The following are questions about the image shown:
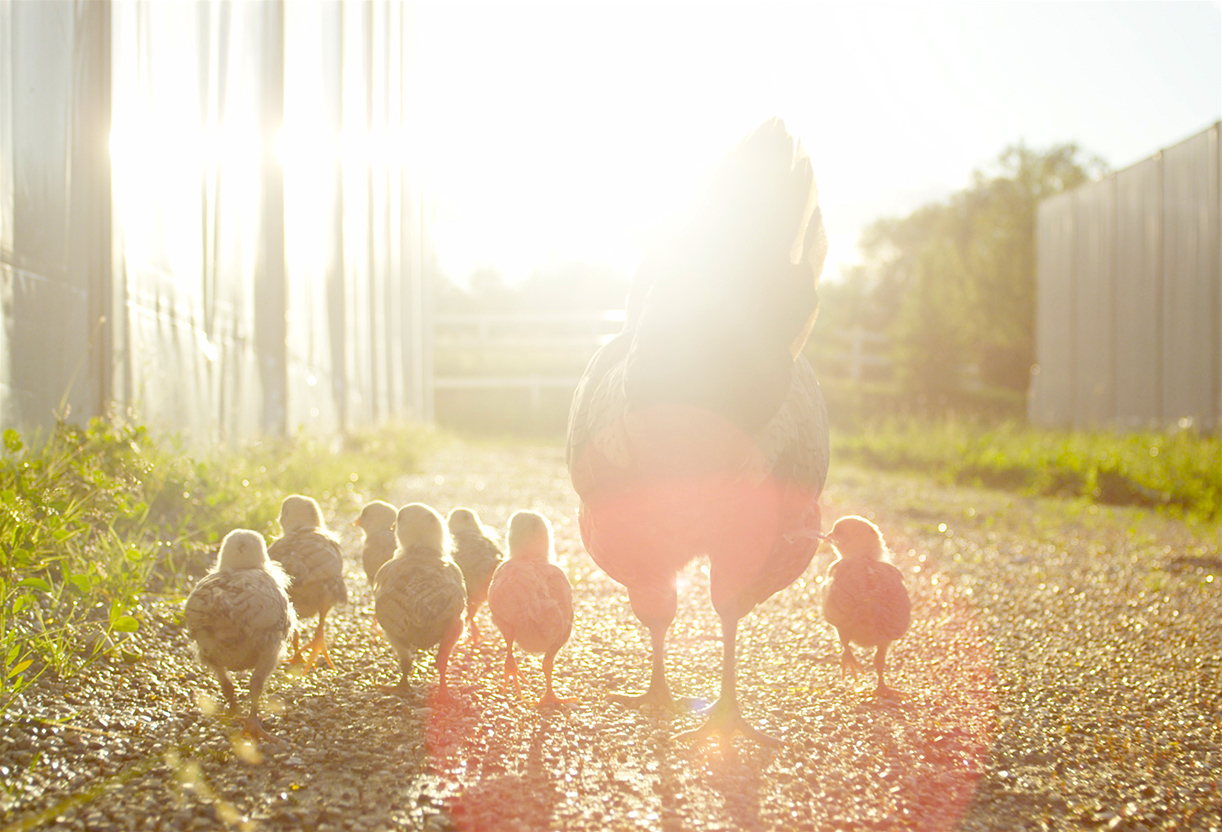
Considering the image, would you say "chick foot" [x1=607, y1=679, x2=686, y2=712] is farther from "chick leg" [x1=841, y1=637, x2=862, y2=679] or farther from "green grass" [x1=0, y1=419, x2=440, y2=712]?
"green grass" [x1=0, y1=419, x2=440, y2=712]

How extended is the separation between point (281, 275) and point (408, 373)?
29.2 feet

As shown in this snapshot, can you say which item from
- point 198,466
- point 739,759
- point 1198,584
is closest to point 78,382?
point 198,466

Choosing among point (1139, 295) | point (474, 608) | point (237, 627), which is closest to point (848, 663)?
point (474, 608)

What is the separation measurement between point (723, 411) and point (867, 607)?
127 centimetres

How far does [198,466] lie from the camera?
16.3ft

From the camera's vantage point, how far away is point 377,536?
4168 mm

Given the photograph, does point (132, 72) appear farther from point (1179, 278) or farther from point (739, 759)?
point (1179, 278)

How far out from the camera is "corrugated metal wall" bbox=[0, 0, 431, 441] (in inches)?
178

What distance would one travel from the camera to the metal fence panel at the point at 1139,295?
14164mm

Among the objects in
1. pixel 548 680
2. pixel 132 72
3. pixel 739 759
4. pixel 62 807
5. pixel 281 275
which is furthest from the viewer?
pixel 281 275

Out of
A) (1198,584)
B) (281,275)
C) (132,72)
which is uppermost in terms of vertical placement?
(132,72)

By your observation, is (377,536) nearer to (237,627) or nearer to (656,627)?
(237,627)

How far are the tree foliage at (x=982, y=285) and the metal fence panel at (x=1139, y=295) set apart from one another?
11.9m

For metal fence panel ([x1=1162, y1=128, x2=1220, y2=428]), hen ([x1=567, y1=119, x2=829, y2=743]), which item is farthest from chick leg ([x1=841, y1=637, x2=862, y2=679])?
metal fence panel ([x1=1162, y1=128, x2=1220, y2=428])
